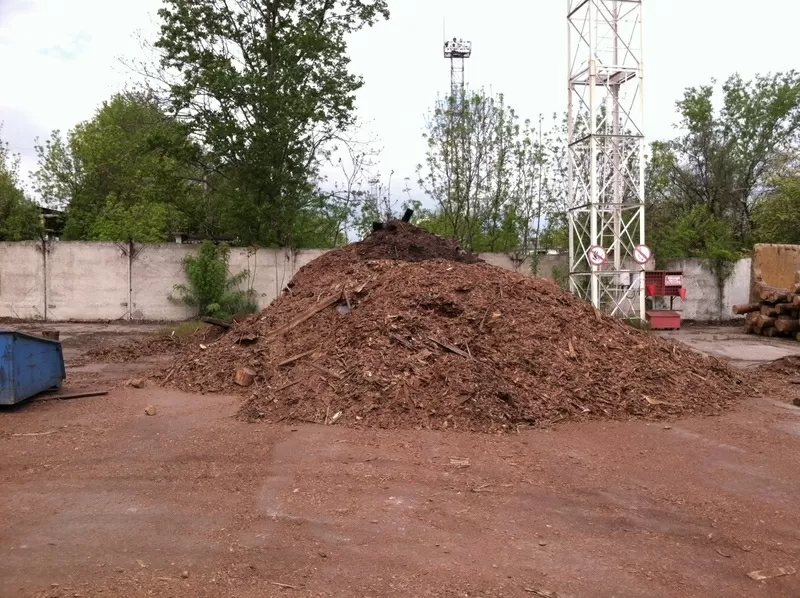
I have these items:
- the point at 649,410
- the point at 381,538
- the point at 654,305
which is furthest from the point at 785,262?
the point at 381,538

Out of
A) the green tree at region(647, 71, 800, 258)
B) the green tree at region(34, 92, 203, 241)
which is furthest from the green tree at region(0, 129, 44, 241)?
the green tree at region(647, 71, 800, 258)

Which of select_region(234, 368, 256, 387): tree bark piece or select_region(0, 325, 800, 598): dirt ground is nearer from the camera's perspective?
select_region(0, 325, 800, 598): dirt ground

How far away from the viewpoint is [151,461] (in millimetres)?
5891

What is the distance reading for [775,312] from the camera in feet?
55.9

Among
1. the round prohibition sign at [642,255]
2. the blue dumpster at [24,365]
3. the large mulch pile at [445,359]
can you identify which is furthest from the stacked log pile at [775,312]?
the blue dumpster at [24,365]

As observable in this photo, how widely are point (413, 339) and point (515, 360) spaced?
1.38 metres

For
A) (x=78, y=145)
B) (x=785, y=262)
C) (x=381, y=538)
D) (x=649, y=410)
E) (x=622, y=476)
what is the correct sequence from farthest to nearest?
1. (x=78, y=145)
2. (x=785, y=262)
3. (x=649, y=410)
4. (x=622, y=476)
5. (x=381, y=538)

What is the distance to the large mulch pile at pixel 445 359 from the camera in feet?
24.3

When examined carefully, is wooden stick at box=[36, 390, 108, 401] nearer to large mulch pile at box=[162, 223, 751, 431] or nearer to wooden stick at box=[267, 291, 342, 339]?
large mulch pile at box=[162, 223, 751, 431]

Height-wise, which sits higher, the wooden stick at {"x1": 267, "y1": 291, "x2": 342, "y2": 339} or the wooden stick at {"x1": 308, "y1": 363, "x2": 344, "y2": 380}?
the wooden stick at {"x1": 267, "y1": 291, "x2": 342, "y2": 339}

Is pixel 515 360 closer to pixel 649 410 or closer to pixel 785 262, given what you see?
pixel 649 410

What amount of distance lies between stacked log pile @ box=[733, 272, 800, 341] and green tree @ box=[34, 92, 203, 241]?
17681 mm

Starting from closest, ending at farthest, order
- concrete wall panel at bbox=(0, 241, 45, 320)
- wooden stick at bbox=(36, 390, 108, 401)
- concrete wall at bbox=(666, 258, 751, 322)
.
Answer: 1. wooden stick at bbox=(36, 390, 108, 401)
2. concrete wall panel at bbox=(0, 241, 45, 320)
3. concrete wall at bbox=(666, 258, 751, 322)

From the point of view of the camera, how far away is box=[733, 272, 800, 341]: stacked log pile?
16.6 metres
